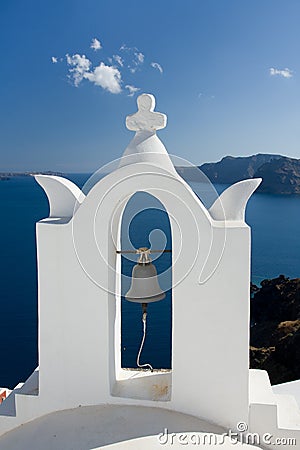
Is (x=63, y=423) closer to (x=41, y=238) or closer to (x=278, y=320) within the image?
(x=41, y=238)

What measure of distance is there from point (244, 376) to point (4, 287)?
29950mm

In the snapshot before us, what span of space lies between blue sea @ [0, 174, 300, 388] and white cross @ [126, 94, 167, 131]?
50 centimetres

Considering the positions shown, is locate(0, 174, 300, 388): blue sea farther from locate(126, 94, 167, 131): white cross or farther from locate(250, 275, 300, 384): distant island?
locate(250, 275, 300, 384): distant island

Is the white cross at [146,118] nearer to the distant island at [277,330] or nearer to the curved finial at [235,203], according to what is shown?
the curved finial at [235,203]

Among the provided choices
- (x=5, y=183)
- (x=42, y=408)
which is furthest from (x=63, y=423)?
(x=5, y=183)

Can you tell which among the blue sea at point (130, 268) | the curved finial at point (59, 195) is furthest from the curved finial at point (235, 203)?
the curved finial at point (59, 195)

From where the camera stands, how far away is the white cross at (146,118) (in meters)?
2.57

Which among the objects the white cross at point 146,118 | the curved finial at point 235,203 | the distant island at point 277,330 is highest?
the white cross at point 146,118

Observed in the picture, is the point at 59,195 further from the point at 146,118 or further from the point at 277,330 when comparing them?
the point at 277,330

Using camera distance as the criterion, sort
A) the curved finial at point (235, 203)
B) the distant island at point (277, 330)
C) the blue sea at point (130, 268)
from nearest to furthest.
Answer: the curved finial at point (235, 203)
the blue sea at point (130, 268)
the distant island at point (277, 330)

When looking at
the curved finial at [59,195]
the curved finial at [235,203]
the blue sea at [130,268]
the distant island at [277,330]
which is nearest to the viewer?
the curved finial at [235,203]

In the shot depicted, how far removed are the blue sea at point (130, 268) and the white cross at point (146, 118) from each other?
0.50 meters

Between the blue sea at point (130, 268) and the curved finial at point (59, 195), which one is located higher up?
the curved finial at point (59, 195)

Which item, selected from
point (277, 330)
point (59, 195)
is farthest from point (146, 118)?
point (277, 330)
